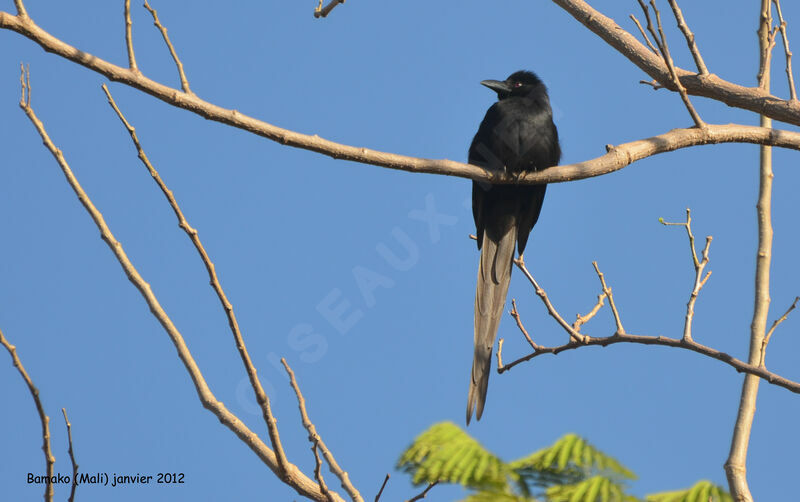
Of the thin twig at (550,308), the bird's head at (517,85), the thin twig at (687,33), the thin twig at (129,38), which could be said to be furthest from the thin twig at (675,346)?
the bird's head at (517,85)

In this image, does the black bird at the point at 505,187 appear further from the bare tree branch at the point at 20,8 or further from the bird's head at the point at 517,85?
the bare tree branch at the point at 20,8

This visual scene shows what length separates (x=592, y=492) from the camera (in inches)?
109

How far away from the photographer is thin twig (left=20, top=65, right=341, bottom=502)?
2535 mm

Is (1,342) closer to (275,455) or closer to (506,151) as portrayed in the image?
(275,455)

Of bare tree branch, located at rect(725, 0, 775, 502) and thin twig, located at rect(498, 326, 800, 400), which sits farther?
bare tree branch, located at rect(725, 0, 775, 502)

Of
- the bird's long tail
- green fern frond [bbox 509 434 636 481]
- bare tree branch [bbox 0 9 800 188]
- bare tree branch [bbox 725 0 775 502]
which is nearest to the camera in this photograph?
bare tree branch [bbox 0 9 800 188]

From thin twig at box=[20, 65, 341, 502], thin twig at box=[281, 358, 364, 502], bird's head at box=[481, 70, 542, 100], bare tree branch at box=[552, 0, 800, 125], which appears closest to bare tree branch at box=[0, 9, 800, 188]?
bare tree branch at box=[552, 0, 800, 125]

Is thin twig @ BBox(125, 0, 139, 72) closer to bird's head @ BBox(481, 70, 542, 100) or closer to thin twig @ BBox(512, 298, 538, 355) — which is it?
thin twig @ BBox(512, 298, 538, 355)

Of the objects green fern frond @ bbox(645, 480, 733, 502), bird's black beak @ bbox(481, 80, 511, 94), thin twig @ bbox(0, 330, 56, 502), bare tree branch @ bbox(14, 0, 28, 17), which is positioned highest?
bird's black beak @ bbox(481, 80, 511, 94)

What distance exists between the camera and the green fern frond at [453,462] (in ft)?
9.44

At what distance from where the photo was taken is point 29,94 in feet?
8.77

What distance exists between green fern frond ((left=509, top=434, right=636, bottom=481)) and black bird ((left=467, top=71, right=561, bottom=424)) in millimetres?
1121

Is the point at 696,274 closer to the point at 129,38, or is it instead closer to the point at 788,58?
the point at 788,58

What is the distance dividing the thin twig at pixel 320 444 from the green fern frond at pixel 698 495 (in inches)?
45.9
